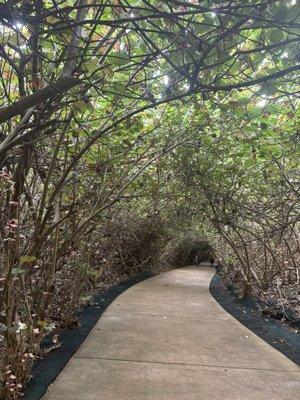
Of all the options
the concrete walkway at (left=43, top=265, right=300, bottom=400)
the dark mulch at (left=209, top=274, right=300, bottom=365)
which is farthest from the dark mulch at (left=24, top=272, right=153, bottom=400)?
the dark mulch at (left=209, top=274, right=300, bottom=365)

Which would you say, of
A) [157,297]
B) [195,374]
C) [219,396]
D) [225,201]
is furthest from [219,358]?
[157,297]

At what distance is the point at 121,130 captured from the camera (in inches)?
174

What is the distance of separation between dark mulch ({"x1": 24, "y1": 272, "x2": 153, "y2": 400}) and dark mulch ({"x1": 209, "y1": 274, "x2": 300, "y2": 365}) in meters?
2.19

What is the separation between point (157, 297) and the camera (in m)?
8.66

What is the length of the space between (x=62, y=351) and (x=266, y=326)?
3079 millimetres

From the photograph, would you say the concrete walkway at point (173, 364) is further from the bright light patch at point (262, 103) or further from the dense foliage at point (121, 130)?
the bright light patch at point (262, 103)

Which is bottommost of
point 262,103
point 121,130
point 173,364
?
point 173,364

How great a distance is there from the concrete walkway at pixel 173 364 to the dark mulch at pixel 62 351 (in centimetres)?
7

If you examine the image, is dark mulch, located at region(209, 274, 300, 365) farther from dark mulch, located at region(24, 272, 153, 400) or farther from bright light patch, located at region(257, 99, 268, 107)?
bright light patch, located at region(257, 99, 268, 107)

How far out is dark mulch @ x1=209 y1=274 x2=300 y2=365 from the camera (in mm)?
4758

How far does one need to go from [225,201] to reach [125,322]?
259cm

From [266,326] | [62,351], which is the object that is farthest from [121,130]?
[266,326]

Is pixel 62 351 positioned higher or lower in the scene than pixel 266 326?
lower

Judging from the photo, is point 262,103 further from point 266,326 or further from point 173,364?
point 266,326
